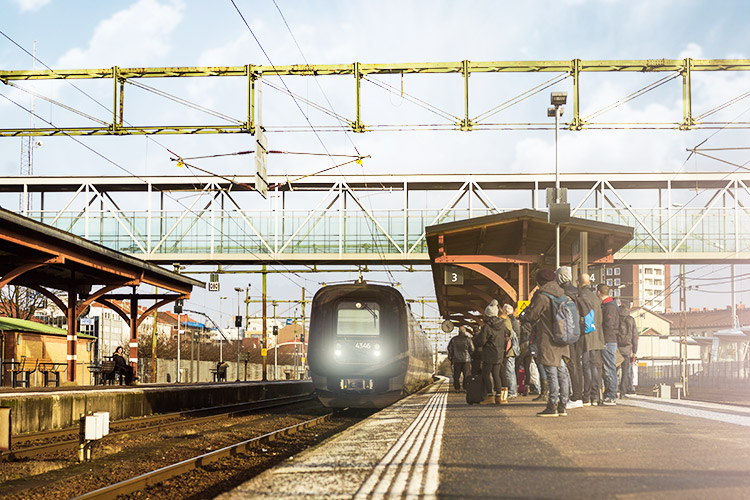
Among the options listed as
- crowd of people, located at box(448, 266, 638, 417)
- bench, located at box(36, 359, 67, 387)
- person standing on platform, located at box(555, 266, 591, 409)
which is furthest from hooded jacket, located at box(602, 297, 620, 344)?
bench, located at box(36, 359, 67, 387)

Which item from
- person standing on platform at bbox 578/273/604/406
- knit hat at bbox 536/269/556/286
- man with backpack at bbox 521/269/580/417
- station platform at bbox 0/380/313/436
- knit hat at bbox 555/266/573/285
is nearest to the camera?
man with backpack at bbox 521/269/580/417

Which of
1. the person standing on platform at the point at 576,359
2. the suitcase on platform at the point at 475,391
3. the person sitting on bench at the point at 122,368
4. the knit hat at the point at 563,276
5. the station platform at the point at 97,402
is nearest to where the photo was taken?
the knit hat at the point at 563,276

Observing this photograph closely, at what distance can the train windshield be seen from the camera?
18656 mm

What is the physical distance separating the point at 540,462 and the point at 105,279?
76.9 ft

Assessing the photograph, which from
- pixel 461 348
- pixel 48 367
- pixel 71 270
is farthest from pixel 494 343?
pixel 48 367

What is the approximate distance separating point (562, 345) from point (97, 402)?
1091cm

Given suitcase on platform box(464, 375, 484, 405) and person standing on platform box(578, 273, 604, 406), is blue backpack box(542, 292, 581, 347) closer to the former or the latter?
person standing on platform box(578, 273, 604, 406)

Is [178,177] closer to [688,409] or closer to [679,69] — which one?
[679,69]

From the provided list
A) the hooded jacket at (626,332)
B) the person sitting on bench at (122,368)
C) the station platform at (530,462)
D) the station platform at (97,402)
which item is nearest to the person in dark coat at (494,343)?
the hooded jacket at (626,332)

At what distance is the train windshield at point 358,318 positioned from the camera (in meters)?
18.7

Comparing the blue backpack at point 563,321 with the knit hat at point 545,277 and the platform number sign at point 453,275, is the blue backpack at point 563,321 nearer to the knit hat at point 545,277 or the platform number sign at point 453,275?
the knit hat at point 545,277

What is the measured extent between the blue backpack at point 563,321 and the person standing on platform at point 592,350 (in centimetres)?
133

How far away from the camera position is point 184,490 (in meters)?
8.60

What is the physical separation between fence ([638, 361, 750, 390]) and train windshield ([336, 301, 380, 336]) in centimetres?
2919
